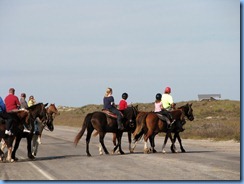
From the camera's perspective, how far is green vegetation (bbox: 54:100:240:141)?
144ft

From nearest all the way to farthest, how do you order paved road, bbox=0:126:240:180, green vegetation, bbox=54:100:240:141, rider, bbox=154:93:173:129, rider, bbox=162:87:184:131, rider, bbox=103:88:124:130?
paved road, bbox=0:126:240:180
rider, bbox=103:88:124:130
rider, bbox=154:93:173:129
rider, bbox=162:87:184:131
green vegetation, bbox=54:100:240:141

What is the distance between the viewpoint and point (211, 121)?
234ft

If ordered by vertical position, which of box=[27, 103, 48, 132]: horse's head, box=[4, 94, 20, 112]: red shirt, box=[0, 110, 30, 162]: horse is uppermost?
box=[4, 94, 20, 112]: red shirt

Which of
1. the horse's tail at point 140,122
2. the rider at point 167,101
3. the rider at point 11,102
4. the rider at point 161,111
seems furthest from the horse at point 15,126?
the rider at point 167,101

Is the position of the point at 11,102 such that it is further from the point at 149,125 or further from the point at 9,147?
the point at 149,125

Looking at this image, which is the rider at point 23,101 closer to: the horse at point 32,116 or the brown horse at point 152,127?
the horse at point 32,116

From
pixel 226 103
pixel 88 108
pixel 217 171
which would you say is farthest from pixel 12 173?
pixel 88 108

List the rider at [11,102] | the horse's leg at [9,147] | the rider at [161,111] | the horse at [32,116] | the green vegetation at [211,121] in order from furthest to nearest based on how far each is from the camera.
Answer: the green vegetation at [211,121], the rider at [161,111], the rider at [11,102], the horse at [32,116], the horse's leg at [9,147]

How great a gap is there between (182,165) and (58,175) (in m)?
4.56

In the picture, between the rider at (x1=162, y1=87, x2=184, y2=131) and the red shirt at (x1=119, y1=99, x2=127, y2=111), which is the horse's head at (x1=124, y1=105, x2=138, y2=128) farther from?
the rider at (x1=162, y1=87, x2=184, y2=131)

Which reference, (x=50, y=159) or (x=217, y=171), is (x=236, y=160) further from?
(x=50, y=159)

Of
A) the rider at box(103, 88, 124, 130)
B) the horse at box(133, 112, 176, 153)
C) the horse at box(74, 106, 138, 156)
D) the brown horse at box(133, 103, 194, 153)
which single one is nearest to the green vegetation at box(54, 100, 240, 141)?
the brown horse at box(133, 103, 194, 153)

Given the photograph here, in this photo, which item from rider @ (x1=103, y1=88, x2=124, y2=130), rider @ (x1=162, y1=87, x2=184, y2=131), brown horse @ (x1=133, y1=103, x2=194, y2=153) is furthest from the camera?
rider @ (x1=162, y1=87, x2=184, y2=131)

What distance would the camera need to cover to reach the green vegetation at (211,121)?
144 feet
